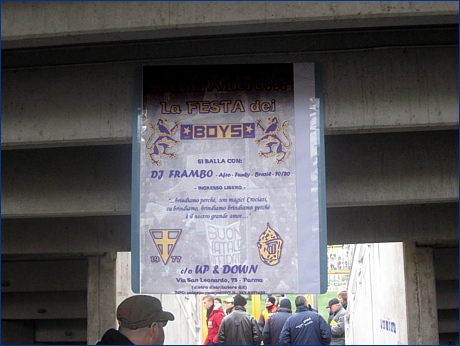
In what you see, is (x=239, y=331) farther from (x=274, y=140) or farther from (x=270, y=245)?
(x=274, y=140)

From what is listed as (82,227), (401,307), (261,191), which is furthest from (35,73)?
(401,307)

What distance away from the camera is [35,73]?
5875mm

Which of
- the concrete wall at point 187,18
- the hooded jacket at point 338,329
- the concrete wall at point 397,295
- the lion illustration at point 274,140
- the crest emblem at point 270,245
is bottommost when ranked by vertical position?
the hooded jacket at point 338,329

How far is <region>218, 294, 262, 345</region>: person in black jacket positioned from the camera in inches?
372

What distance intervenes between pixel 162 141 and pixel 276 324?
5157mm

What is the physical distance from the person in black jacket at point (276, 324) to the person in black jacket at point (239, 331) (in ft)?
1.05

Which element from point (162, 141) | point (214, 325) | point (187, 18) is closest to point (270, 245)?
point (162, 141)

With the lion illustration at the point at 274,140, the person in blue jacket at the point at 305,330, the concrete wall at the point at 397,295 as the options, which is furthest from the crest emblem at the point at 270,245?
the concrete wall at the point at 397,295

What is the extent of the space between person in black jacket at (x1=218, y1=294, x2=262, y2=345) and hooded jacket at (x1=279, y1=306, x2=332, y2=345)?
1.87 ft

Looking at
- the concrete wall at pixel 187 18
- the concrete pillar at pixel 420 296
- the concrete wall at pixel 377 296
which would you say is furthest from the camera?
the concrete wall at pixel 377 296

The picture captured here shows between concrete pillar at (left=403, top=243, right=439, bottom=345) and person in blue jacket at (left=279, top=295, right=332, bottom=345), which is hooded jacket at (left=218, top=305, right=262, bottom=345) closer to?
person in blue jacket at (left=279, top=295, right=332, bottom=345)

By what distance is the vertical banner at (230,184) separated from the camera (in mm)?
5293

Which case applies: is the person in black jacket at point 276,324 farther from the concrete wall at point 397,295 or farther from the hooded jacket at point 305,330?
the concrete wall at point 397,295

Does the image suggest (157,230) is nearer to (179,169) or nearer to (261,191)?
(179,169)
